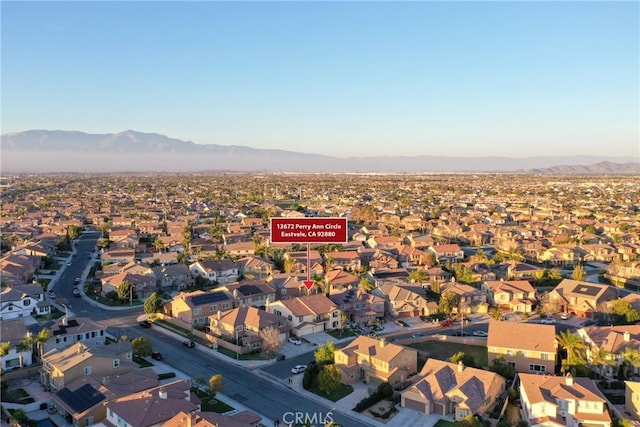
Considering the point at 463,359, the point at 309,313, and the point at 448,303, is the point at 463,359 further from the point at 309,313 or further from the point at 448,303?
the point at 448,303

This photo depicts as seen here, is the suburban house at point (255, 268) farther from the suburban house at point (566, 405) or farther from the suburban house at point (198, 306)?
the suburban house at point (566, 405)

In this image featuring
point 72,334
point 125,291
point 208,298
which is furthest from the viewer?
point 125,291

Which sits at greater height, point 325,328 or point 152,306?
point 152,306

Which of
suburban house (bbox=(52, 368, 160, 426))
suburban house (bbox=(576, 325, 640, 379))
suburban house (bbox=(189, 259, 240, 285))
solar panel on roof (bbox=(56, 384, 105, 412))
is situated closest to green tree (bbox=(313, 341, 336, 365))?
suburban house (bbox=(52, 368, 160, 426))

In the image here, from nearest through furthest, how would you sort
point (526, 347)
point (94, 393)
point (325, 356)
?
1. point (94, 393)
2. point (325, 356)
3. point (526, 347)

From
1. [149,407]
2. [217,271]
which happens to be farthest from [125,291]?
[149,407]

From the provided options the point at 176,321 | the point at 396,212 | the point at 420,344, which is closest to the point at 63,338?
the point at 176,321

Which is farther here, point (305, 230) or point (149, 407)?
point (305, 230)
